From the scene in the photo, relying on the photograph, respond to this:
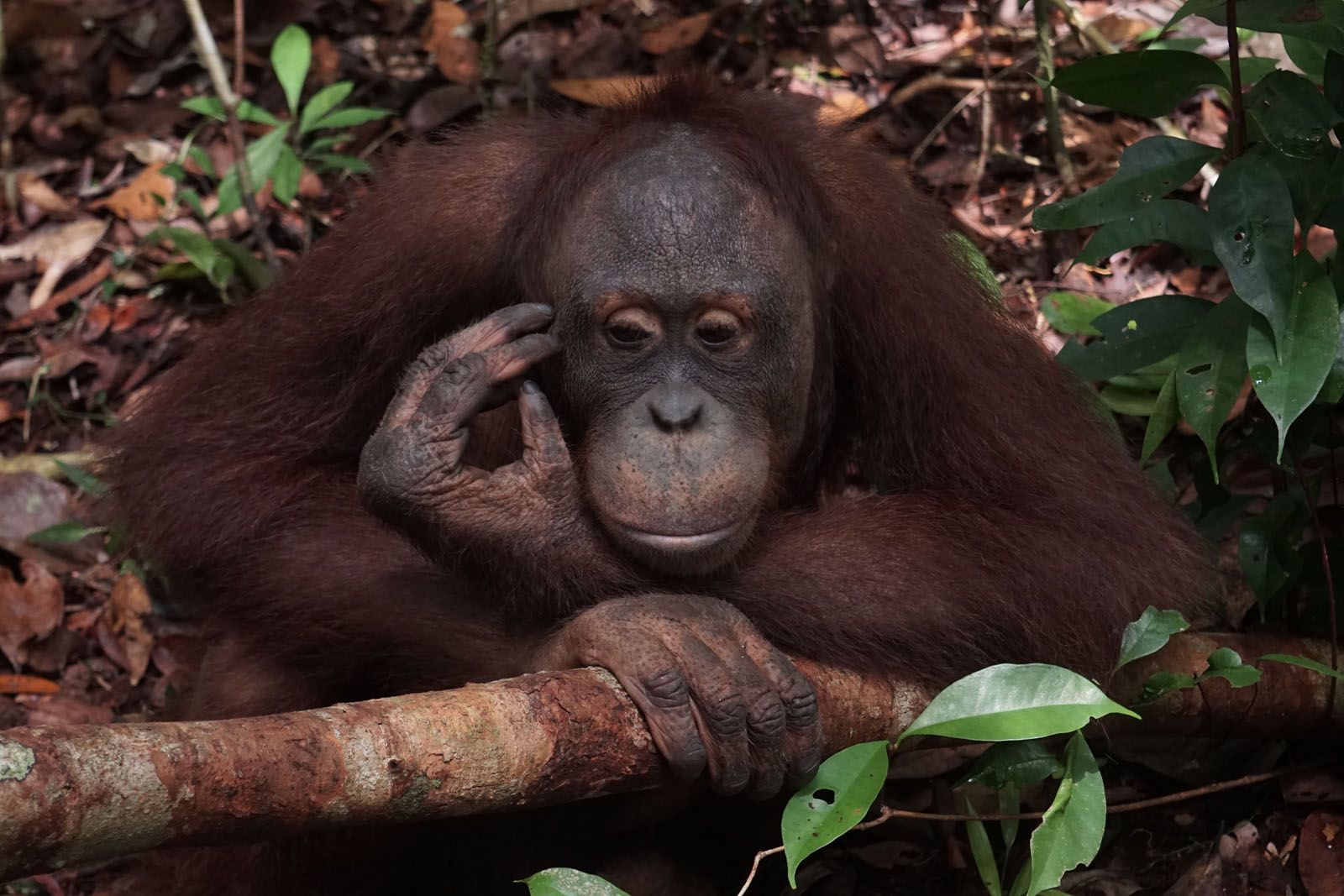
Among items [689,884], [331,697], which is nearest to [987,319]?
[689,884]

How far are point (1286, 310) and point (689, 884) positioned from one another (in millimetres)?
1603

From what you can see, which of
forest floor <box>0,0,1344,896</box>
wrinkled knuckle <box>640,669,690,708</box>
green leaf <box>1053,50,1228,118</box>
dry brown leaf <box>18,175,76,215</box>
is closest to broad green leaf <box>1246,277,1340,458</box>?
green leaf <box>1053,50,1228,118</box>

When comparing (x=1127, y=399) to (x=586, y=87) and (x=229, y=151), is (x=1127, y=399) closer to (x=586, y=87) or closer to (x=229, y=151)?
(x=586, y=87)

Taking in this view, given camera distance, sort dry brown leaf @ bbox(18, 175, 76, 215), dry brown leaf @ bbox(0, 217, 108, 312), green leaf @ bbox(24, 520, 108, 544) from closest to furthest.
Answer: green leaf @ bbox(24, 520, 108, 544)
dry brown leaf @ bbox(0, 217, 108, 312)
dry brown leaf @ bbox(18, 175, 76, 215)

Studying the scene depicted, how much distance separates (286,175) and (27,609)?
153 cm

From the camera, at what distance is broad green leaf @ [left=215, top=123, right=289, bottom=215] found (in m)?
4.68

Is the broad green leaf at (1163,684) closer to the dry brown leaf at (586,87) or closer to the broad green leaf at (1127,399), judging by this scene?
the broad green leaf at (1127,399)

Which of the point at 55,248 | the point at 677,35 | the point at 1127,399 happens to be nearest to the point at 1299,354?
the point at 1127,399

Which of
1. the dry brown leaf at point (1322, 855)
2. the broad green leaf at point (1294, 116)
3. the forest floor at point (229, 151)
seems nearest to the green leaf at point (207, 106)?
the forest floor at point (229, 151)

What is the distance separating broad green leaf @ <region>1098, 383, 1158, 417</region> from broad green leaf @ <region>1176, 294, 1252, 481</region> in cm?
107

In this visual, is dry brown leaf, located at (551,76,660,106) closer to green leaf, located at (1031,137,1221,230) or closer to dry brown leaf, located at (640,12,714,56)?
dry brown leaf, located at (640,12,714,56)

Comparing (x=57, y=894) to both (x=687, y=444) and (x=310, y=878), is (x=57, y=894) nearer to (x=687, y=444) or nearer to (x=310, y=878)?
(x=310, y=878)

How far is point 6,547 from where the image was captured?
458 centimetres

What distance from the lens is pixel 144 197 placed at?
17.8 feet
